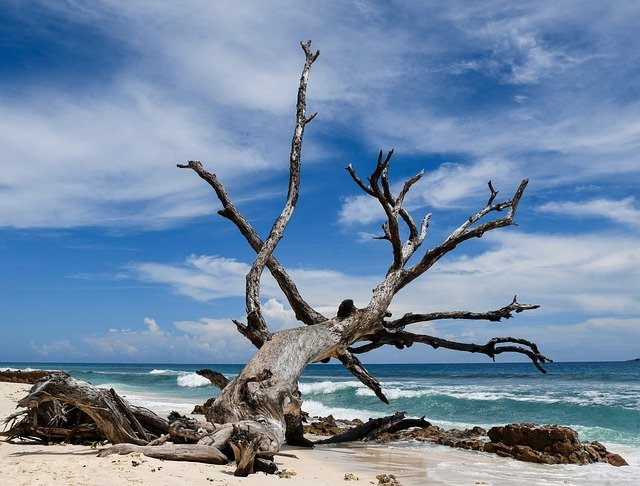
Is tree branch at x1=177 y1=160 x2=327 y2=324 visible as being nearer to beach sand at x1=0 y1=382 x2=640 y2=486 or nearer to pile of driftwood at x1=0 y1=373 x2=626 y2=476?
beach sand at x1=0 y1=382 x2=640 y2=486

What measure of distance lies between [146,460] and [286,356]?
251 centimetres

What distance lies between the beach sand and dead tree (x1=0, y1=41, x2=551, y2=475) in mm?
334

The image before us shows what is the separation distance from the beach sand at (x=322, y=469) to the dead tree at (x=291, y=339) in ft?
1.10

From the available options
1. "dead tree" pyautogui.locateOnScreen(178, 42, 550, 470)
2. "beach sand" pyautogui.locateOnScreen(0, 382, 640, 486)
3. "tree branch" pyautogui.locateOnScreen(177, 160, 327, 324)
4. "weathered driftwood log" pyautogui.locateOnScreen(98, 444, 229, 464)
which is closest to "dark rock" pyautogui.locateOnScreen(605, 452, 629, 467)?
"beach sand" pyautogui.locateOnScreen(0, 382, 640, 486)

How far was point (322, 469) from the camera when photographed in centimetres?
667

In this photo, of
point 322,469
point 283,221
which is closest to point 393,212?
point 283,221

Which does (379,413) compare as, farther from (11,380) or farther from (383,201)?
(11,380)

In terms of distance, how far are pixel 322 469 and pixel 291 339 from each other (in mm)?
1681

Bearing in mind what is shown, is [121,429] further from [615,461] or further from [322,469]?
[615,461]

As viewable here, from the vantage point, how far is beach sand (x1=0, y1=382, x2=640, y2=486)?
4.56m

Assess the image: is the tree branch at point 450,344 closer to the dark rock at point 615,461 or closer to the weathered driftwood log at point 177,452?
the dark rock at point 615,461

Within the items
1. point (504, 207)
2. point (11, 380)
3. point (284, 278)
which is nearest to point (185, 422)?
point (284, 278)

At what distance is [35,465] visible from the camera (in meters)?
4.90

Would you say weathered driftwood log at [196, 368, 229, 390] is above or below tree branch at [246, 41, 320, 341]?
below
